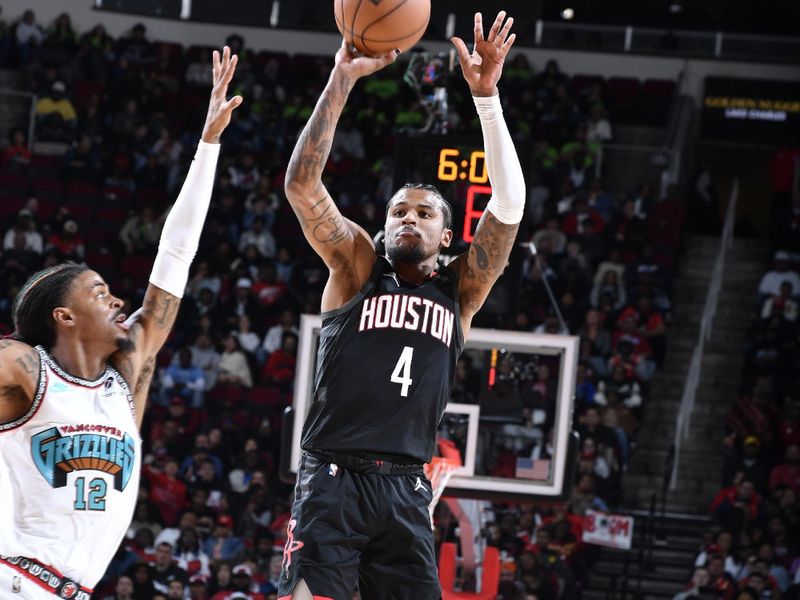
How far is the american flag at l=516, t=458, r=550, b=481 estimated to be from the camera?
25.3ft

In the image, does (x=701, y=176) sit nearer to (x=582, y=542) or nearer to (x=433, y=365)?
(x=582, y=542)

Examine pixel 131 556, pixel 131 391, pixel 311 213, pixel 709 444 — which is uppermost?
pixel 311 213

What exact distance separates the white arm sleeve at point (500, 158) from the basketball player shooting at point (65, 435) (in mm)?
1431

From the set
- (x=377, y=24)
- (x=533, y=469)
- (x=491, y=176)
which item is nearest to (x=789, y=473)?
(x=533, y=469)

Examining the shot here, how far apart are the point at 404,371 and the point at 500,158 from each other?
0.83 m

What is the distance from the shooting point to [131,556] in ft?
35.0

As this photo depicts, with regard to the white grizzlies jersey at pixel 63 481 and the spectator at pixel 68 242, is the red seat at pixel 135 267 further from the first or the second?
the white grizzlies jersey at pixel 63 481

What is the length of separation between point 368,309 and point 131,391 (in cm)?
94

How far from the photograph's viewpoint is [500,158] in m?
4.49

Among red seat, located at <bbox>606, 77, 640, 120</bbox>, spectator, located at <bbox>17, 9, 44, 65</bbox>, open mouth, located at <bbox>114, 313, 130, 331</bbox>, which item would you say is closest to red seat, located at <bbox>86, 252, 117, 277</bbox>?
spectator, located at <bbox>17, 9, 44, 65</bbox>

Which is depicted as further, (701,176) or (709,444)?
(701,176)

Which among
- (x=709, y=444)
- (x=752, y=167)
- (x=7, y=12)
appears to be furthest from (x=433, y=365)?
(x=752, y=167)

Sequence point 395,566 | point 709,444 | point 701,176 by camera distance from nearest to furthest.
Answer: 1. point 395,566
2. point 709,444
3. point 701,176

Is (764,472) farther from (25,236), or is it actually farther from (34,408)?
(34,408)
